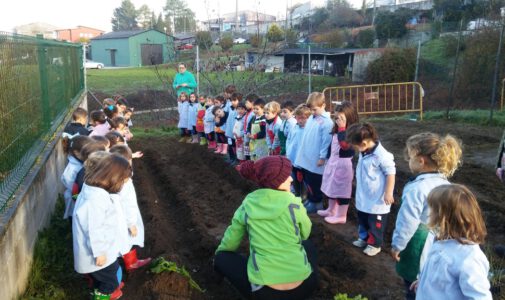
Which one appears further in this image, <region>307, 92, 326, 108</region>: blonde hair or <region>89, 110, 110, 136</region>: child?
<region>89, 110, 110, 136</region>: child

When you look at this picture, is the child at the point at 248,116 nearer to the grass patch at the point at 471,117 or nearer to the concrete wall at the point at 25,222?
the concrete wall at the point at 25,222

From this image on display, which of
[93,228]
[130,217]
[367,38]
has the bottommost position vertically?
[130,217]

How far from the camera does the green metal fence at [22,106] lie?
15.6 feet

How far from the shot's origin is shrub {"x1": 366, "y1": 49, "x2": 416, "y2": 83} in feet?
82.6

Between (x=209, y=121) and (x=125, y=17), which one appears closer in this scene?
(x=209, y=121)

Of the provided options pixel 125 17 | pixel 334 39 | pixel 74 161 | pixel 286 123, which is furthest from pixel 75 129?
pixel 125 17

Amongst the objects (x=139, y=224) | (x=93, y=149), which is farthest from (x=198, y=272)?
(x=93, y=149)

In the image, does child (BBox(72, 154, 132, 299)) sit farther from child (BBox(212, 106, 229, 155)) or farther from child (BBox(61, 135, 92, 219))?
child (BBox(212, 106, 229, 155))

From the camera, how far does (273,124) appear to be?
7.99m

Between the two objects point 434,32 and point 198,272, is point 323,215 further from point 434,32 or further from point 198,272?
point 434,32

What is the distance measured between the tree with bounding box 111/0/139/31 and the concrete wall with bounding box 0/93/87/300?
106 m

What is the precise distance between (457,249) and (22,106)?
17.0 feet

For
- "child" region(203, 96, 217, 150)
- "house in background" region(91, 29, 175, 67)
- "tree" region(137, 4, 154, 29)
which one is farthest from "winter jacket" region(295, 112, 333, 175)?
"tree" region(137, 4, 154, 29)

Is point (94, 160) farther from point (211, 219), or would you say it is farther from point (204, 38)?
point (204, 38)
